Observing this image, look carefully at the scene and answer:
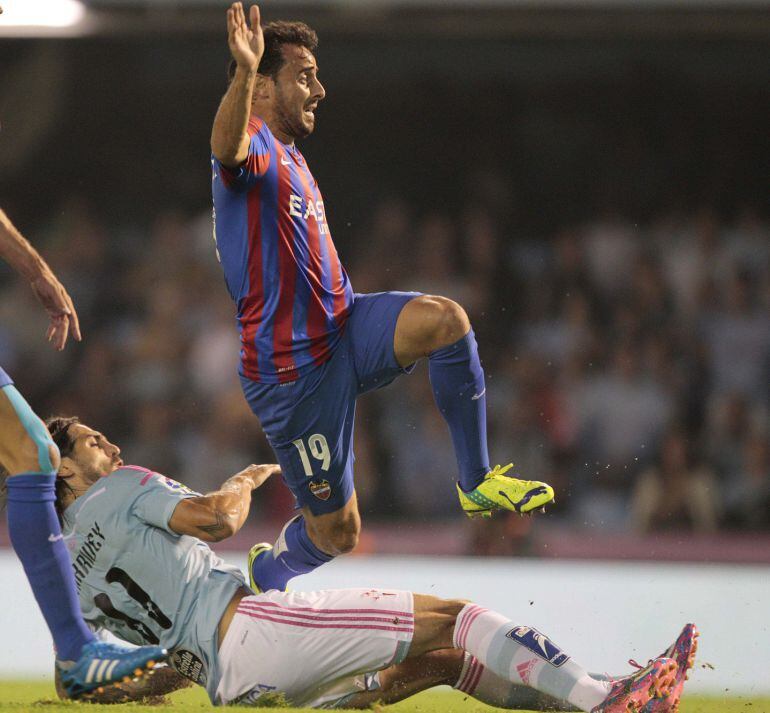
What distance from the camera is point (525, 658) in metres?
4.14

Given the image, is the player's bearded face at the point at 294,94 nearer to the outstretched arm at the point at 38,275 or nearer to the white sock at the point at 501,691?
the outstretched arm at the point at 38,275

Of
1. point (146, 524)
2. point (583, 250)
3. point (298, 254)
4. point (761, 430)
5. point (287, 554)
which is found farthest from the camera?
point (583, 250)

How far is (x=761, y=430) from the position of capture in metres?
11.1

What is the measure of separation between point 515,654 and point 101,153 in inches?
435

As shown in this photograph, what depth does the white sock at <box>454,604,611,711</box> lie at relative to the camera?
405cm

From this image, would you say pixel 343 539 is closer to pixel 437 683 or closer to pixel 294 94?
pixel 437 683

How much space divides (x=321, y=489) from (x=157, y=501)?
935 mm

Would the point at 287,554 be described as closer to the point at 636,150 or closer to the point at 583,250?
the point at 583,250

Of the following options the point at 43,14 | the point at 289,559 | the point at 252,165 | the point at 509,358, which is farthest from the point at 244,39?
the point at 43,14

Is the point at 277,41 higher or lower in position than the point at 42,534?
higher

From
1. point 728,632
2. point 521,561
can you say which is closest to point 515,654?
point 728,632

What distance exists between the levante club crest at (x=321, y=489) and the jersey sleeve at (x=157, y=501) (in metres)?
0.77

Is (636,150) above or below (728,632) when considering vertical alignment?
above

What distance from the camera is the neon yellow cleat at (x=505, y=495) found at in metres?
4.92
